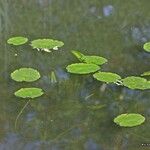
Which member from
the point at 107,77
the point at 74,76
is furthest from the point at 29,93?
the point at 107,77

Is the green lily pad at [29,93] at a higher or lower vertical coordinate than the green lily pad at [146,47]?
lower

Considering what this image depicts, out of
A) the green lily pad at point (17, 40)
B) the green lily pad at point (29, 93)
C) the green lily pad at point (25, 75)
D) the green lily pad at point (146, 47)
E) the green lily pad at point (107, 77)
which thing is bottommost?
the green lily pad at point (29, 93)

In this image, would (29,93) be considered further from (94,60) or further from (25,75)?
(94,60)

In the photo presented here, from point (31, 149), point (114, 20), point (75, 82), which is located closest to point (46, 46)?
point (75, 82)

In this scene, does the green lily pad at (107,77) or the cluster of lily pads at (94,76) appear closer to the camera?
the cluster of lily pads at (94,76)

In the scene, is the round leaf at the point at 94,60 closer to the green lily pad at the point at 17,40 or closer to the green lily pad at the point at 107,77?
the green lily pad at the point at 107,77

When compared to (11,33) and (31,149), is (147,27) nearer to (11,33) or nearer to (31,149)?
(11,33)

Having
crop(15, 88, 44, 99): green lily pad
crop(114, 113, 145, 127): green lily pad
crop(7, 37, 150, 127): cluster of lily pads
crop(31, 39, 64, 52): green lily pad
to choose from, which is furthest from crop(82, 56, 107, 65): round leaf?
crop(114, 113, 145, 127): green lily pad

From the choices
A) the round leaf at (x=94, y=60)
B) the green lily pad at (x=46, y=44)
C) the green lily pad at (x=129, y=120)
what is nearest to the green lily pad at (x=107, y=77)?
the round leaf at (x=94, y=60)
